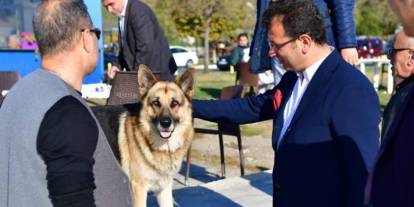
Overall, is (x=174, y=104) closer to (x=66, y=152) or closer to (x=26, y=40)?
(x=66, y=152)

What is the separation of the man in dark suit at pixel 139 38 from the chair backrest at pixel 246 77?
32.9 ft

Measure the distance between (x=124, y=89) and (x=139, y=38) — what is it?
550 millimetres

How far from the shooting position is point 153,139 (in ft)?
18.6

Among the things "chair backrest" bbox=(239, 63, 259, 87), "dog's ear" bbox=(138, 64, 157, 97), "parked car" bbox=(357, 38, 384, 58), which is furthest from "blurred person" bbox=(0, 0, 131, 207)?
"parked car" bbox=(357, 38, 384, 58)

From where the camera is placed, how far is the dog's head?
17.9 feet

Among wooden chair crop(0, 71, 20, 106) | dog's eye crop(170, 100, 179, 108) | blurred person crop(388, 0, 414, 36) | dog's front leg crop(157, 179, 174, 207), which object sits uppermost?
blurred person crop(388, 0, 414, 36)

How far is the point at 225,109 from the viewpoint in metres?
3.60

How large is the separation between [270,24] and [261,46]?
175cm

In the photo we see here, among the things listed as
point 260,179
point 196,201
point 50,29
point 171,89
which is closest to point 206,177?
point 260,179

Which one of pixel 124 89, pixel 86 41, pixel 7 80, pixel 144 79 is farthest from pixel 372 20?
pixel 86 41

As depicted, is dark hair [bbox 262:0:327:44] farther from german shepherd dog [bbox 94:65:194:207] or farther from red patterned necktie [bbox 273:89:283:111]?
german shepherd dog [bbox 94:65:194:207]

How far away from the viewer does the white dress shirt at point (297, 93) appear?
291 cm

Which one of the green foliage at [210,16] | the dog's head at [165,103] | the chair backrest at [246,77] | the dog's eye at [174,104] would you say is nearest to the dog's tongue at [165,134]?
the dog's head at [165,103]

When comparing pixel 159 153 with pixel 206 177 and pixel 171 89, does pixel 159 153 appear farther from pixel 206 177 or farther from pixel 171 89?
pixel 206 177
